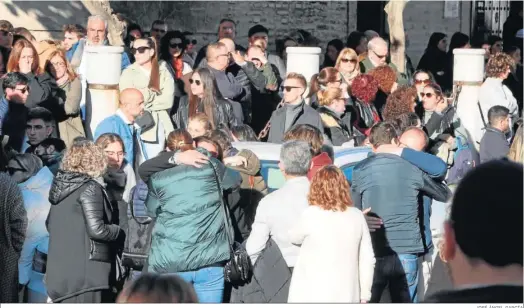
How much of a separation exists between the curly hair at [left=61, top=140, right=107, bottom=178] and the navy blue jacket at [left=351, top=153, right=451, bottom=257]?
1.65 metres

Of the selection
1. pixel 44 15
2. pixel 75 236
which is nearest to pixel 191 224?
pixel 75 236

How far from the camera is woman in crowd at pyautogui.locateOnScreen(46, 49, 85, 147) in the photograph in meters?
10.1

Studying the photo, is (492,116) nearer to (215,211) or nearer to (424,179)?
(424,179)

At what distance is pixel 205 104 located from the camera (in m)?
10.2

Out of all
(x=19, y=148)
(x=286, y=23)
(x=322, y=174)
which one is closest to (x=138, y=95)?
(x=19, y=148)

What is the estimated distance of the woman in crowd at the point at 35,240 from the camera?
7.74m

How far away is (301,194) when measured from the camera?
7336 millimetres

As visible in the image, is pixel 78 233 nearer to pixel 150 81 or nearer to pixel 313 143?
pixel 313 143

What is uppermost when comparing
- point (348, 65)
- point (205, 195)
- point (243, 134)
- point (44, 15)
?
point (44, 15)

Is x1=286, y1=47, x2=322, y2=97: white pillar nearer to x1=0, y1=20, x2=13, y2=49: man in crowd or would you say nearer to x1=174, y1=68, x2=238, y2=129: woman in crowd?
x1=174, y1=68, x2=238, y2=129: woman in crowd

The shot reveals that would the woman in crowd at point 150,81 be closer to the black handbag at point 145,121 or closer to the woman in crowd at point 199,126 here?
the black handbag at point 145,121

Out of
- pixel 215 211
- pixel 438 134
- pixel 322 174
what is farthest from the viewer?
pixel 438 134

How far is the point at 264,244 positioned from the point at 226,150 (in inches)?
43.5

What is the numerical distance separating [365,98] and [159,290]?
7902 millimetres
